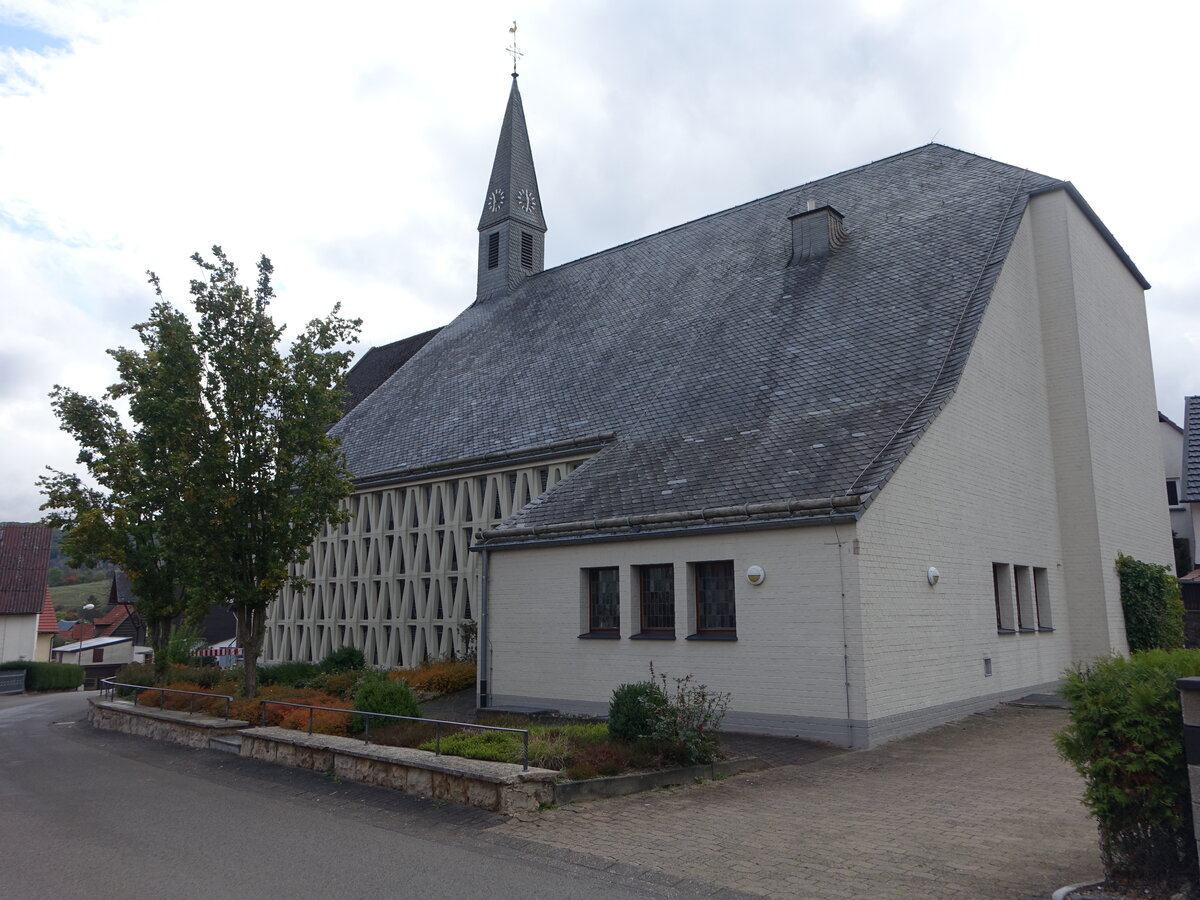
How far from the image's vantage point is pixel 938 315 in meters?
15.4

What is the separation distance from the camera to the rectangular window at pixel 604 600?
14.6m

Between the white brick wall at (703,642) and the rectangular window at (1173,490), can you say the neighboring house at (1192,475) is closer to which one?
the rectangular window at (1173,490)

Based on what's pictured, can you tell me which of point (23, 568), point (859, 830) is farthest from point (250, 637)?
point (23, 568)

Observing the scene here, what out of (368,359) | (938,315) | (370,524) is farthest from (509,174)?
(938,315)

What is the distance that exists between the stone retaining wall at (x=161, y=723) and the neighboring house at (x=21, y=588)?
25.7m

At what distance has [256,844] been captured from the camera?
24.9 ft

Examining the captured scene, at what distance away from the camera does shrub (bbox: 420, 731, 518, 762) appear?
9203 mm

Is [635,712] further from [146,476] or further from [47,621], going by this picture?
[47,621]

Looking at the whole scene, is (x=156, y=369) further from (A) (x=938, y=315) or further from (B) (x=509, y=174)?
(B) (x=509, y=174)

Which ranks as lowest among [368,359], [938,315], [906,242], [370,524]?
[370,524]

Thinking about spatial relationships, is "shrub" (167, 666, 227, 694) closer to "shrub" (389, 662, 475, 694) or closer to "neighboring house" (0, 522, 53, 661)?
"shrub" (389, 662, 475, 694)

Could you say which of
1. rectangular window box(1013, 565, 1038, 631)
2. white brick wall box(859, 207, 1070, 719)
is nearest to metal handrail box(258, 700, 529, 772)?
white brick wall box(859, 207, 1070, 719)

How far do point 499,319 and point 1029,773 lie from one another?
2068 cm

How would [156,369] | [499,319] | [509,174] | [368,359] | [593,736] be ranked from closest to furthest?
[593,736] < [156,369] < [499,319] < [509,174] < [368,359]
